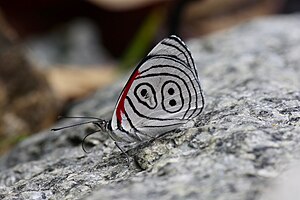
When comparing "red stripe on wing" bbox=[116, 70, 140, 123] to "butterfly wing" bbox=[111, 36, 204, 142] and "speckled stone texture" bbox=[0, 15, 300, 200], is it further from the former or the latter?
"speckled stone texture" bbox=[0, 15, 300, 200]

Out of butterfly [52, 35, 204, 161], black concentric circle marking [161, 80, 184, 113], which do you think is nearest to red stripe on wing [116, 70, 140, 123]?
butterfly [52, 35, 204, 161]

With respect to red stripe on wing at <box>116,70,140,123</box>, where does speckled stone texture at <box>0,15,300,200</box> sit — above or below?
below

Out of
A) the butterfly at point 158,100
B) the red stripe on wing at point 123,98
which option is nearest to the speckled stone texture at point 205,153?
the butterfly at point 158,100

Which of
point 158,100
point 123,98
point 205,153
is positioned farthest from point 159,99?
point 205,153

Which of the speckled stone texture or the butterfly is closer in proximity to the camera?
the speckled stone texture

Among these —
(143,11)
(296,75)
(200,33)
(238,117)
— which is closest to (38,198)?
(238,117)

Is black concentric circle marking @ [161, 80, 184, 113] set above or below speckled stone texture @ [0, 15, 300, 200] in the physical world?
above

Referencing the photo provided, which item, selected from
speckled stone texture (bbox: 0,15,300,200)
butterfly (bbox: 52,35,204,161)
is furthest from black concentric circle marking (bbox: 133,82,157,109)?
speckled stone texture (bbox: 0,15,300,200)

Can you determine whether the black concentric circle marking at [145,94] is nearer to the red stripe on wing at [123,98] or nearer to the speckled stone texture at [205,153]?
the red stripe on wing at [123,98]
